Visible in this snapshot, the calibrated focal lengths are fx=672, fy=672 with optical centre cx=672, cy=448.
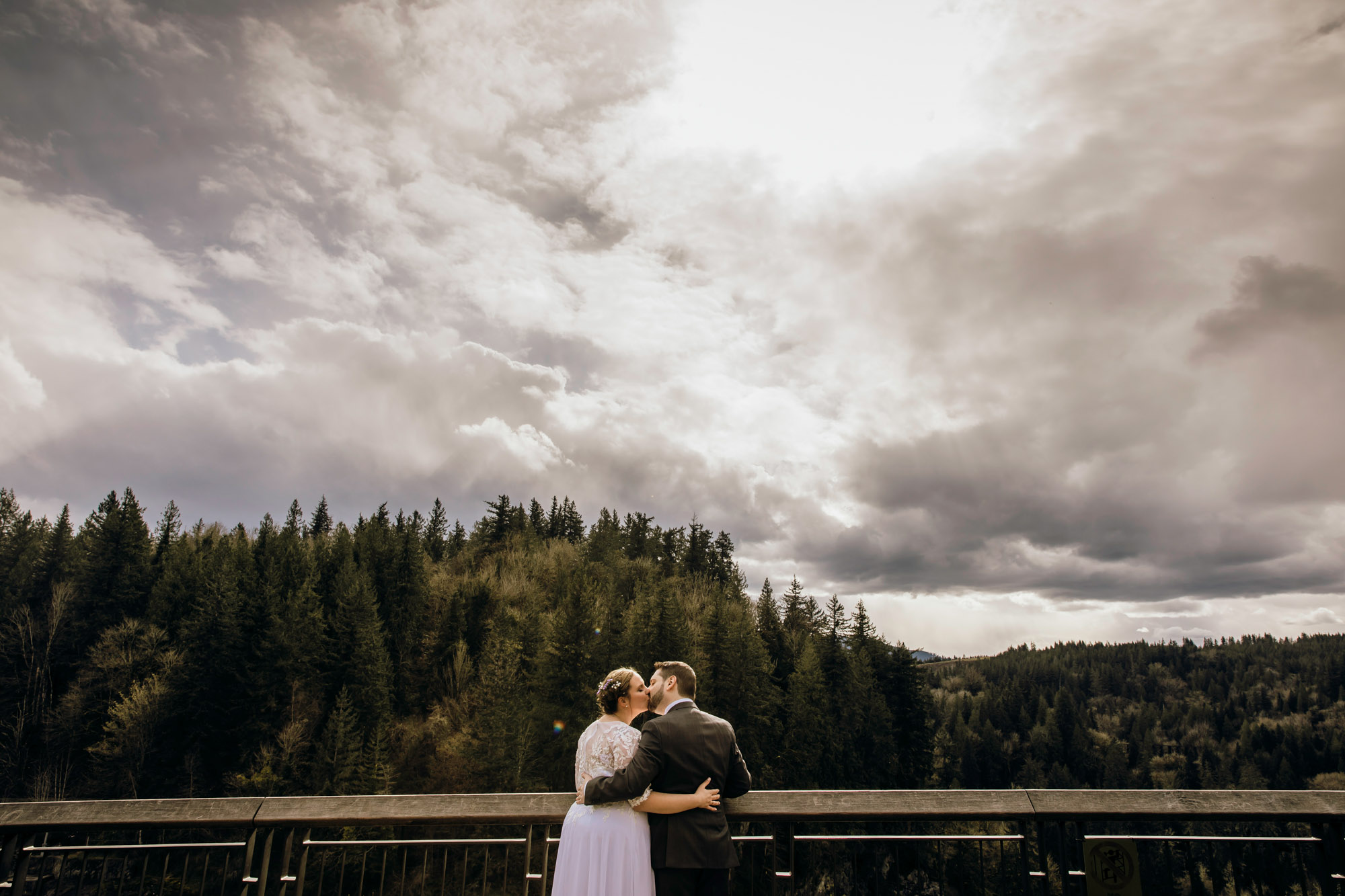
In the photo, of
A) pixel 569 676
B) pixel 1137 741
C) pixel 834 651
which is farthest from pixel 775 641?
pixel 1137 741

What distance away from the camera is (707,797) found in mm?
4676

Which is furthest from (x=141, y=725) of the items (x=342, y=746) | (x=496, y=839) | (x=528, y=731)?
(x=496, y=839)

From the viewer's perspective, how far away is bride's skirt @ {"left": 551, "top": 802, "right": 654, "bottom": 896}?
481cm

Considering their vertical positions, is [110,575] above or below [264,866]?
above

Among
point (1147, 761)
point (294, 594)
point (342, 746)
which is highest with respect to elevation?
point (294, 594)

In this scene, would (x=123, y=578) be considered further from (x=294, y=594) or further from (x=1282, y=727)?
(x=1282, y=727)

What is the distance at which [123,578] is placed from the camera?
5759 centimetres

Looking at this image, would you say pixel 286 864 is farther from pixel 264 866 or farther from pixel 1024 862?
pixel 1024 862

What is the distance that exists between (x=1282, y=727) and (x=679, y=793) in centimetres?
20708

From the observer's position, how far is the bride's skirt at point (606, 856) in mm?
4809

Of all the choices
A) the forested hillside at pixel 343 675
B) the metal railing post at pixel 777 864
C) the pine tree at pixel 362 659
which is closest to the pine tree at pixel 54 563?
the forested hillside at pixel 343 675

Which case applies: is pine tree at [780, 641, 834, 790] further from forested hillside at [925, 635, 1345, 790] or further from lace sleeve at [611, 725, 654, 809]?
lace sleeve at [611, 725, 654, 809]

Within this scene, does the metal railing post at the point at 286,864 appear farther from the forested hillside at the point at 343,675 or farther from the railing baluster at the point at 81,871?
the forested hillside at the point at 343,675

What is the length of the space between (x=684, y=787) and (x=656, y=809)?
9.4 inches
